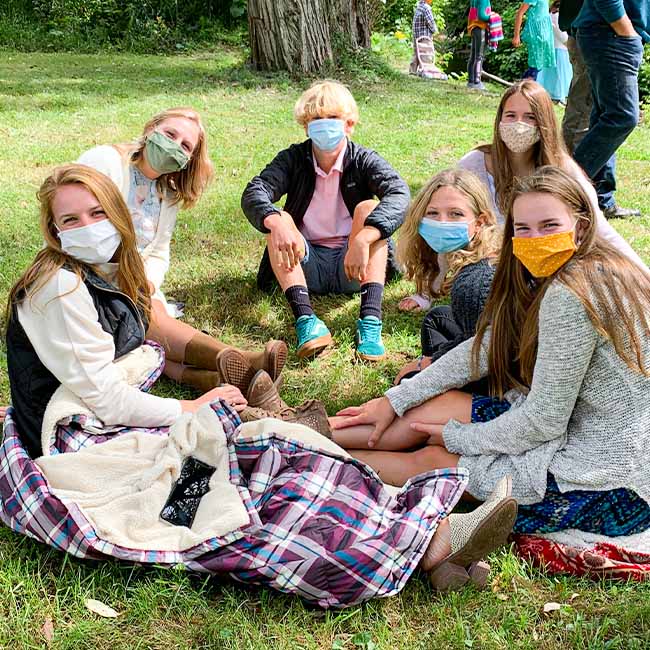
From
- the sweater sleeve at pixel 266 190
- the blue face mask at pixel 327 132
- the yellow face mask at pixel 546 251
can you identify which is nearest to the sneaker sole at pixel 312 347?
the sweater sleeve at pixel 266 190

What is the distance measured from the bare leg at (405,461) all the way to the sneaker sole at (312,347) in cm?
99

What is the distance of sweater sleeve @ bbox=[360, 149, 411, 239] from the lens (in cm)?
418

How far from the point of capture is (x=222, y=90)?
33.1ft

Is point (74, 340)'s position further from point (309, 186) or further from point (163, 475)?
point (309, 186)

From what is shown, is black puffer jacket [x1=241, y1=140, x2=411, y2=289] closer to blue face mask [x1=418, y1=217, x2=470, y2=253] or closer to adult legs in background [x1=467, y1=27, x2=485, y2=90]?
blue face mask [x1=418, y1=217, x2=470, y2=253]

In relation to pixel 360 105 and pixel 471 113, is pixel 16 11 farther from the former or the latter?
pixel 471 113

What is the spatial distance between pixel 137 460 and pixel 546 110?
8.43ft

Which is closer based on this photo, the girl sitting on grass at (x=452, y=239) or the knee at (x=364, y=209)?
the girl sitting on grass at (x=452, y=239)

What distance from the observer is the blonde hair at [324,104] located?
168 inches

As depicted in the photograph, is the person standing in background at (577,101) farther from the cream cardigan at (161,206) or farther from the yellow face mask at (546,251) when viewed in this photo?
the yellow face mask at (546,251)

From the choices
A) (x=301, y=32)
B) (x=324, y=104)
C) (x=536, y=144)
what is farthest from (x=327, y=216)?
(x=301, y=32)

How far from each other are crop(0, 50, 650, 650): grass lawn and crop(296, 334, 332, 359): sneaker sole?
0.06 m

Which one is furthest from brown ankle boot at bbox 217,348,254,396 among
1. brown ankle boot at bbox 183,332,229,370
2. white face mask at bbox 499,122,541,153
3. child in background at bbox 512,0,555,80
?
child in background at bbox 512,0,555,80

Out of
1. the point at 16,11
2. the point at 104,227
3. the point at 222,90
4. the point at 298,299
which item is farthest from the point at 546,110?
the point at 16,11
